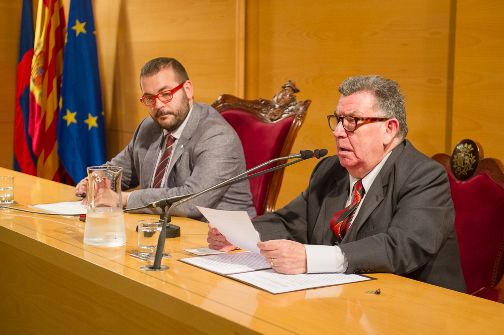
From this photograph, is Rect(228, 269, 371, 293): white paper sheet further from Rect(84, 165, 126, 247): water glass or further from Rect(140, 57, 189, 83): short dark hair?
Rect(140, 57, 189, 83): short dark hair

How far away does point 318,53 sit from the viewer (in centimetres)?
427

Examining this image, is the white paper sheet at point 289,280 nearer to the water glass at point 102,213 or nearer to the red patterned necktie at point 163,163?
the water glass at point 102,213

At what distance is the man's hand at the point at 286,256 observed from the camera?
2.06 m

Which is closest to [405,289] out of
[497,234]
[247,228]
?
[247,228]

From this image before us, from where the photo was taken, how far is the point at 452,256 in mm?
2354

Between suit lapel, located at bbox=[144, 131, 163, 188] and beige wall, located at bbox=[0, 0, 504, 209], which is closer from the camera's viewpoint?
beige wall, located at bbox=[0, 0, 504, 209]

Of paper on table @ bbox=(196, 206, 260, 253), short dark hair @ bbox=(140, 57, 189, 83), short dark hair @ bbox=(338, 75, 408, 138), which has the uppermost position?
short dark hair @ bbox=(140, 57, 189, 83)

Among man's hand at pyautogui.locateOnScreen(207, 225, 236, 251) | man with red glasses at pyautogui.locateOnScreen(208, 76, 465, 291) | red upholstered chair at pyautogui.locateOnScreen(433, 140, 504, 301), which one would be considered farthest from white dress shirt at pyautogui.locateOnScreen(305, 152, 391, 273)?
red upholstered chair at pyautogui.locateOnScreen(433, 140, 504, 301)

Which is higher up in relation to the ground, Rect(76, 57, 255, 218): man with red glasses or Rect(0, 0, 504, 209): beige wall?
Rect(0, 0, 504, 209): beige wall

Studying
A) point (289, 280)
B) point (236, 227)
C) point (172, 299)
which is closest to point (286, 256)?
point (289, 280)

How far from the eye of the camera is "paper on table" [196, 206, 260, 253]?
2157mm

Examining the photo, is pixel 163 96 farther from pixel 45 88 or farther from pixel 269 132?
pixel 45 88

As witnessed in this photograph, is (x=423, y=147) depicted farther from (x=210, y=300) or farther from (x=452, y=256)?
(x=210, y=300)

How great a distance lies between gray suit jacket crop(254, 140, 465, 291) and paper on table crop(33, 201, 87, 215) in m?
0.81
